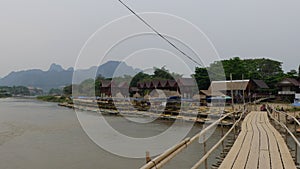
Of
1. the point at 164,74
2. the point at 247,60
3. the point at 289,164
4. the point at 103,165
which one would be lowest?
the point at 103,165

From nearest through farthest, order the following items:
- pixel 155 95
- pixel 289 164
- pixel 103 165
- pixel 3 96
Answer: pixel 289 164 → pixel 103 165 → pixel 155 95 → pixel 3 96

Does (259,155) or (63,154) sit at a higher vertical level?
(259,155)

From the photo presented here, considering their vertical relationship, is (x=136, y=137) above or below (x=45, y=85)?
below

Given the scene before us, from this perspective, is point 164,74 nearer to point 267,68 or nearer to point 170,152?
point 267,68

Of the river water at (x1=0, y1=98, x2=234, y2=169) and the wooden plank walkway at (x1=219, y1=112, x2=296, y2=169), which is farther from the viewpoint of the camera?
the river water at (x1=0, y1=98, x2=234, y2=169)

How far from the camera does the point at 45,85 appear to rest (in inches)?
5007

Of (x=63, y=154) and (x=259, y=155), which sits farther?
(x=63, y=154)

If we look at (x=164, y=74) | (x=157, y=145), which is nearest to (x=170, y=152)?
(x=157, y=145)

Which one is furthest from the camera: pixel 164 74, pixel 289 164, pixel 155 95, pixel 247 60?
pixel 247 60

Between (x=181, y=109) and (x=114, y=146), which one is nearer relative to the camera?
(x=114, y=146)

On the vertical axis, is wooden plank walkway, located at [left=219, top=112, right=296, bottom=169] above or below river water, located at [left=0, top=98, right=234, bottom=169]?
above

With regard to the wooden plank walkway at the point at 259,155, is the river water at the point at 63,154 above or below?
below

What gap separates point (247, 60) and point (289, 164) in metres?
39.9

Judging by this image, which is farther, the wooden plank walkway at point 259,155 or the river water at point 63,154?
the river water at point 63,154
